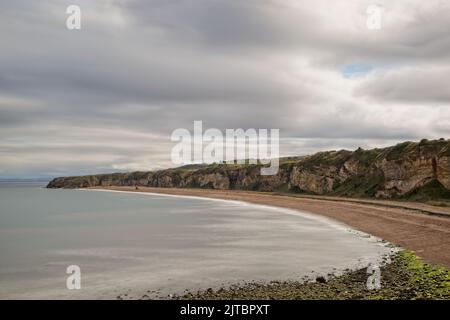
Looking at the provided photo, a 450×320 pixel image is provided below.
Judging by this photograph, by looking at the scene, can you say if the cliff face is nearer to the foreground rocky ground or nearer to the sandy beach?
the sandy beach

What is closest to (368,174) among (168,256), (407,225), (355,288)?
(407,225)

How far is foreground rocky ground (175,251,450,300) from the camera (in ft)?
46.2

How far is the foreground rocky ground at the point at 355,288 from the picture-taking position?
14.1m

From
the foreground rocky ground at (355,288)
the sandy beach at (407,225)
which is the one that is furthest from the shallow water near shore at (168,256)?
the sandy beach at (407,225)

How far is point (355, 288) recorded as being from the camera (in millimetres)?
15047

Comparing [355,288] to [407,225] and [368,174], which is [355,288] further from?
[368,174]

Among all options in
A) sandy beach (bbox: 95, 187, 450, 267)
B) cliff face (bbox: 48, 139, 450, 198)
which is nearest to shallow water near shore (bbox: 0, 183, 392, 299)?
sandy beach (bbox: 95, 187, 450, 267)

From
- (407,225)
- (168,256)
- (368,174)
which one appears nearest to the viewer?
(168,256)

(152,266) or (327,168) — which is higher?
(327,168)

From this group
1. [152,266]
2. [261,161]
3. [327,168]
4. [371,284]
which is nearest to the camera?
[371,284]
